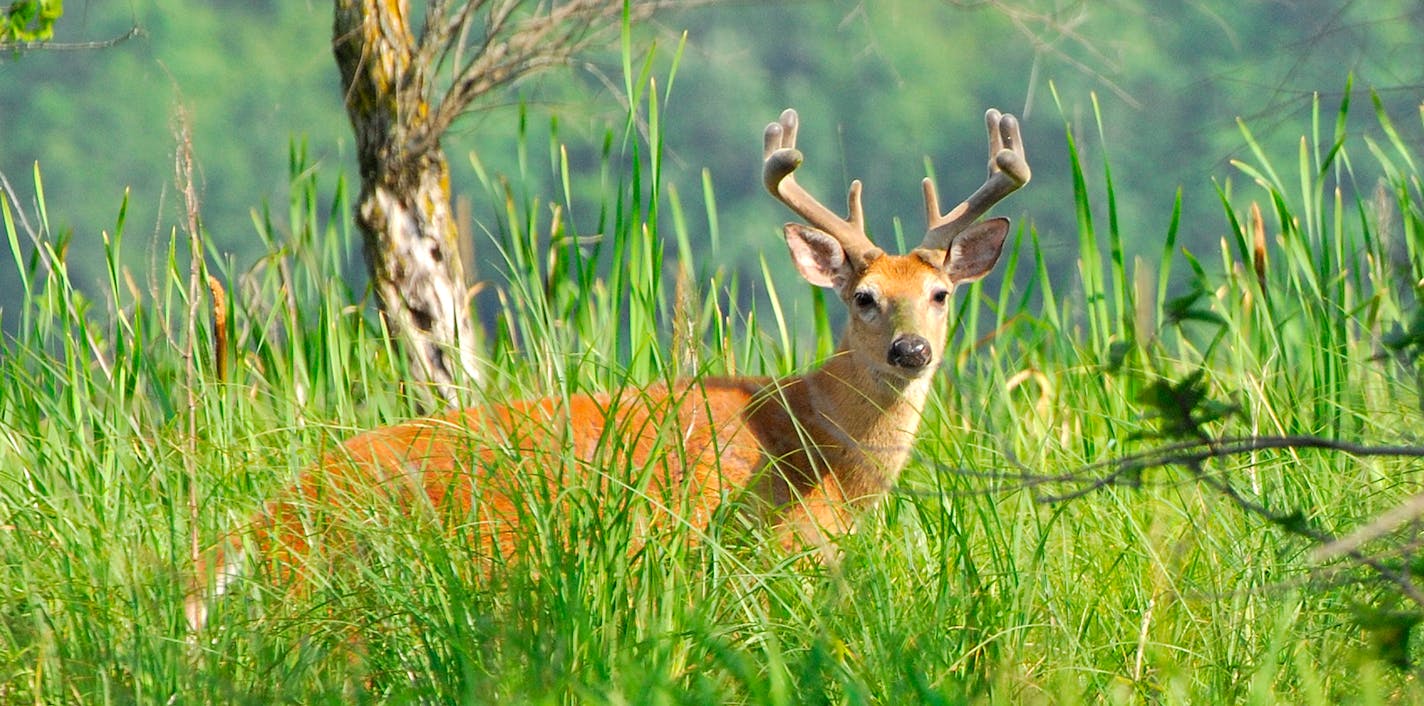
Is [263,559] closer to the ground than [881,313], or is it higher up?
closer to the ground

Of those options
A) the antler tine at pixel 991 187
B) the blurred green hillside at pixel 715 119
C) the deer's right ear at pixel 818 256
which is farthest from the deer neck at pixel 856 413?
the blurred green hillside at pixel 715 119

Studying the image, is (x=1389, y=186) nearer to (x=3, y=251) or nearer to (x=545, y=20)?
(x=545, y=20)

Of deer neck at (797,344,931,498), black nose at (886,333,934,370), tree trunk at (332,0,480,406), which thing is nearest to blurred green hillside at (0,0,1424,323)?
tree trunk at (332,0,480,406)

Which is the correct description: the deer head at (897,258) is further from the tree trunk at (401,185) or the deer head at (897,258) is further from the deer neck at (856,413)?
the tree trunk at (401,185)

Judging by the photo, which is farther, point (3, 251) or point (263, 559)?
point (3, 251)

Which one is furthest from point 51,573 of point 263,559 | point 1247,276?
point 1247,276

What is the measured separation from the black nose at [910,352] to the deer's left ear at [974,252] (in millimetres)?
628

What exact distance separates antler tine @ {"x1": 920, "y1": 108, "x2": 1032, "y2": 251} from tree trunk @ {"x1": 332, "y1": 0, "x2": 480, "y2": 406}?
4.85 ft

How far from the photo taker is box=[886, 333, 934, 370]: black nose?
478cm

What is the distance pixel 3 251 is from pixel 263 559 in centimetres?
2255

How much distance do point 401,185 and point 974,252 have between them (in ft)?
5.88

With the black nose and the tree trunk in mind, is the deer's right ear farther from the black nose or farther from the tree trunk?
the tree trunk

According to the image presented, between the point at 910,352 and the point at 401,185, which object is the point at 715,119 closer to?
the point at 401,185

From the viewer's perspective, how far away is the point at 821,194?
30.8 meters
